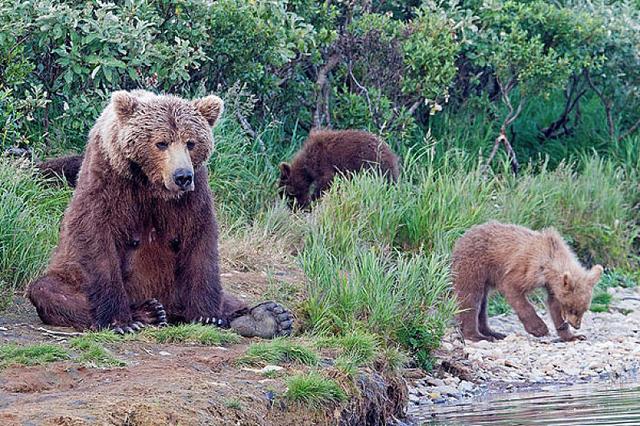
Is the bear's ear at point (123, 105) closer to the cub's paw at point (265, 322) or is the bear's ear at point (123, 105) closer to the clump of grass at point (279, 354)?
the cub's paw at point (265, 322)

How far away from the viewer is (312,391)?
6090 mm

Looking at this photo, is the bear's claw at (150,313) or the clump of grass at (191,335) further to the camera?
the bear's claw at (150,313)

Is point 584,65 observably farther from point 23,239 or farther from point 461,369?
point 23,239

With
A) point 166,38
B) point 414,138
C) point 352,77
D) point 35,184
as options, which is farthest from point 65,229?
point 414,138

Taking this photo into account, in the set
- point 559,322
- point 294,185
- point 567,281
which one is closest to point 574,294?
point 567,281

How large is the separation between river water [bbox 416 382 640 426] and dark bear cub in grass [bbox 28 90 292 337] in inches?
47.1

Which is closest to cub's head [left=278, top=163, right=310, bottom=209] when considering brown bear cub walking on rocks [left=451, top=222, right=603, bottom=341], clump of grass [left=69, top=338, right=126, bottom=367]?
brown bear cub walking on rocks [left=451, top=222, right=603, bottom=341]

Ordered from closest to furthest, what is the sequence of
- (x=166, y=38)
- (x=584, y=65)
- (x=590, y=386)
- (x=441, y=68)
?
(x=590, y=386) < (x=166, y=38) < (x=441, y=68) < (x=584, y=65)

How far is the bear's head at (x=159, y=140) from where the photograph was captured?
23.0 feet

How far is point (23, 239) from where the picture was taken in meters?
8.66

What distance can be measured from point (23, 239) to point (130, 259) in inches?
67.2

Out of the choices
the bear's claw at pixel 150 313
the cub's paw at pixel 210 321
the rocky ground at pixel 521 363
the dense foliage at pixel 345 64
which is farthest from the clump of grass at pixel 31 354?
the dense foliage at pixel 345 64

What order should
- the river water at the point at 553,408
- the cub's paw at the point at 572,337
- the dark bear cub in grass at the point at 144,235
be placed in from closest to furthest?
1. the river water at the point at 553,408
2. the dark bear cub in grass at the point at 144,235
3. the cub's paw at the point at 572,337

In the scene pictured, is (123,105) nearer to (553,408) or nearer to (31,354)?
(31,354)
